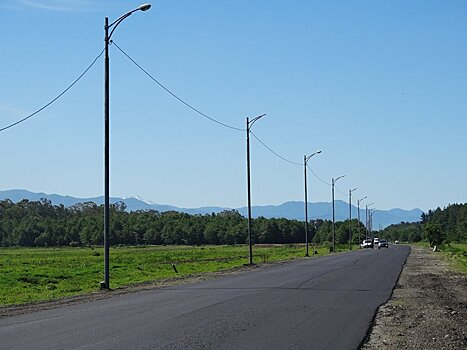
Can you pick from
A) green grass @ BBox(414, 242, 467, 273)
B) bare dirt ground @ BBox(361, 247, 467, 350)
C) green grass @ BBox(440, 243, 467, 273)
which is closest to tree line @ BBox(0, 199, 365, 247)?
green grass @ BBox(414, 242, 467, 273)

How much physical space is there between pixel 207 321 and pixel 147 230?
167310mm

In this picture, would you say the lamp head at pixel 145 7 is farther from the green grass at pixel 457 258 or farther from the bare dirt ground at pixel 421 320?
the green grass at pixel 457 258

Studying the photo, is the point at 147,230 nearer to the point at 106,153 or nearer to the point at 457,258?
the point at 457,258

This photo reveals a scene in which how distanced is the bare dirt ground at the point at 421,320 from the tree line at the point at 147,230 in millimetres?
137193

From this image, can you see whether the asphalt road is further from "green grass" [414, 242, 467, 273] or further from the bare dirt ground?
"green grass" [414, 242, 467, 273]

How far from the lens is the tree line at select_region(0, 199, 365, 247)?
16775 centimetres

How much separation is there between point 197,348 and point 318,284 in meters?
16.9

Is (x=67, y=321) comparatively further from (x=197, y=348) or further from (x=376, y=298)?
(x=376, y=298)

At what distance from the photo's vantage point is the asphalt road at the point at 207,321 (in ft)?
40.2

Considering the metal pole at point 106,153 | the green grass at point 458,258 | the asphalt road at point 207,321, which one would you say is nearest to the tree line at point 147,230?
the green grass at point 458,258

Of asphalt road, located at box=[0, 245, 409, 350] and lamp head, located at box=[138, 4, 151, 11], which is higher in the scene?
lamp head, located at box=[138, 4, 151, 11]

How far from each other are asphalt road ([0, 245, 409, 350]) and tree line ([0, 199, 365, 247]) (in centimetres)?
14082

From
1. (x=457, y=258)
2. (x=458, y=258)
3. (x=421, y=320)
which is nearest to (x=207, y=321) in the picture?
(x=421, y=320)

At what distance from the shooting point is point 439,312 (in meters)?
18.2
